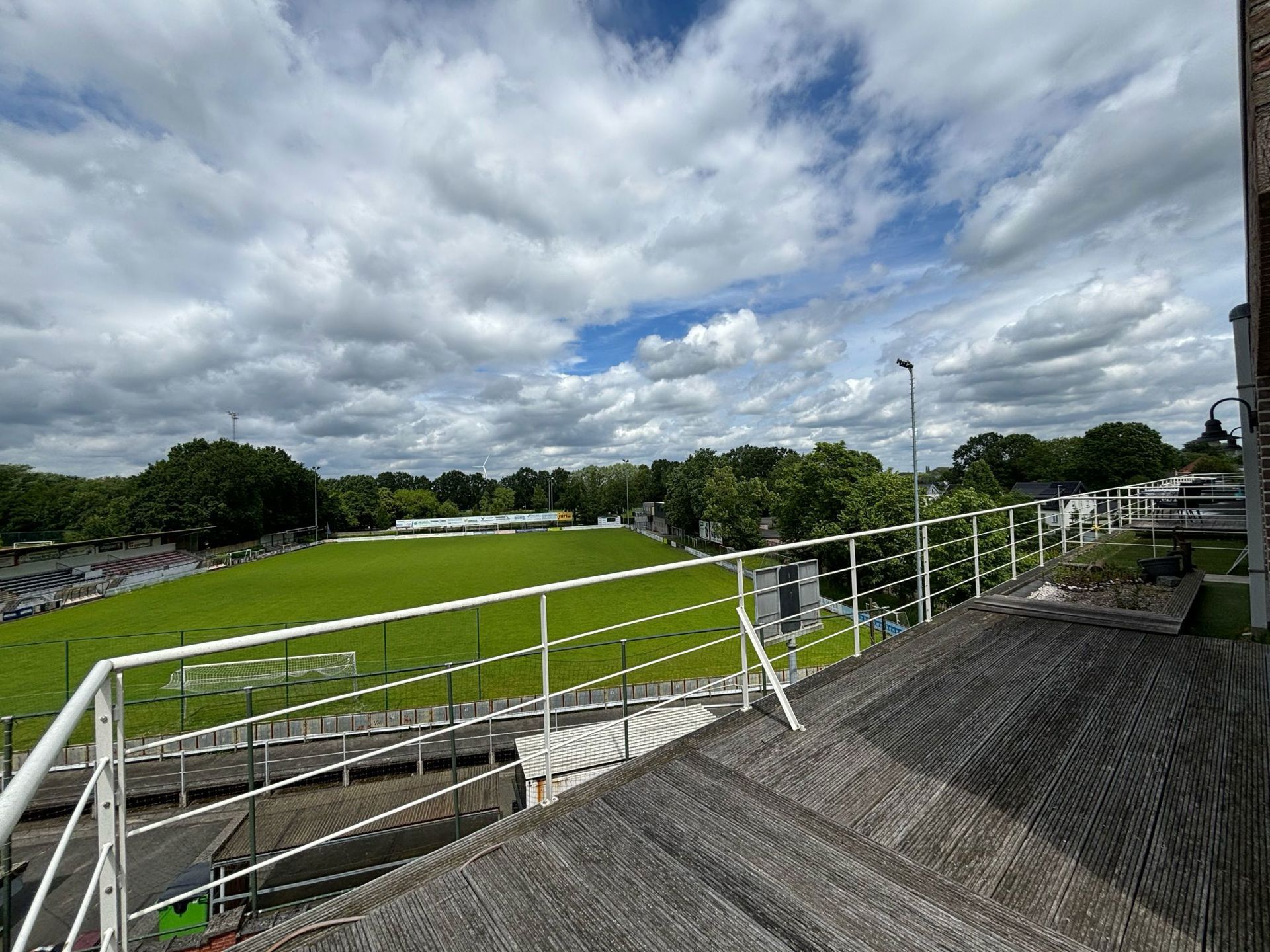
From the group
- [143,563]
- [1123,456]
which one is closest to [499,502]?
[143,563]

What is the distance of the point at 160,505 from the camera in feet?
154

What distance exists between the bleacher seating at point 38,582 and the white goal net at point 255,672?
2168 centimetres

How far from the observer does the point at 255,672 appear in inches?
647

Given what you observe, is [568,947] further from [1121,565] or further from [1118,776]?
[1121,565]

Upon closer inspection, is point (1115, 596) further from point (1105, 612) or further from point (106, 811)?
point (106, 811)

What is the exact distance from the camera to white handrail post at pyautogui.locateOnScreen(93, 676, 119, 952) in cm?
126

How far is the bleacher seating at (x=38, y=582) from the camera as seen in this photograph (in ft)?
96.6

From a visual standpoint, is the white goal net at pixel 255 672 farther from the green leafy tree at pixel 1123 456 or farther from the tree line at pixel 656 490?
the green leafy tree at pixel 1123 456

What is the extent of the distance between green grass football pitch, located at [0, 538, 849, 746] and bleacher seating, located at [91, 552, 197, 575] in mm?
5173

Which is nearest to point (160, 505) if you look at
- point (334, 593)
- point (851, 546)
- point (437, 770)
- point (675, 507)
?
point (334, 593)

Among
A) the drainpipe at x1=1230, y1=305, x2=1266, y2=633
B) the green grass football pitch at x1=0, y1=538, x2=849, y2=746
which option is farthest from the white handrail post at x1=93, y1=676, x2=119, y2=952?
the drainpipe at x1=1230, y1=305, x2=1266, y2=633

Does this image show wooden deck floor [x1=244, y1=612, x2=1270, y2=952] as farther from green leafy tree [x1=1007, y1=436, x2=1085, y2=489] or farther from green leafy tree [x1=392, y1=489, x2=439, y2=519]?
green leafy tree [x1=392, y1=489, x2=439, y2=519]

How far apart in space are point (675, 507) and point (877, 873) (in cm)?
5163

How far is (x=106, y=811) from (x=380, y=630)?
18700 mm
